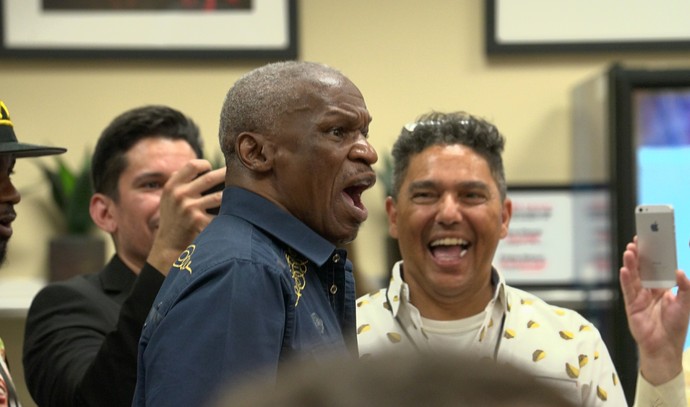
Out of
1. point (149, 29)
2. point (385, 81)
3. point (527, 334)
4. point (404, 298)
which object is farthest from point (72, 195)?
point (527, 334)

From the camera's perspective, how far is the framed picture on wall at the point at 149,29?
10.2 feet

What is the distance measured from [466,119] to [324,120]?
0.98 meters

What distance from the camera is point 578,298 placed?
3.08 metres

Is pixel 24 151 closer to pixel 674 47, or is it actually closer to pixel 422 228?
pixel 422 228

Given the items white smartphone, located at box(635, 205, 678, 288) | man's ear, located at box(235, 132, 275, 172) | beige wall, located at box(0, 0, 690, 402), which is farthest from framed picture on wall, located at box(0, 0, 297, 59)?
man's ear, located at box(235, 132, 275, 172)

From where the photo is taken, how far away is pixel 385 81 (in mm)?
3229

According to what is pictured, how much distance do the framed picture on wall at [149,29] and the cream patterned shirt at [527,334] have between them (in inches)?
45.9

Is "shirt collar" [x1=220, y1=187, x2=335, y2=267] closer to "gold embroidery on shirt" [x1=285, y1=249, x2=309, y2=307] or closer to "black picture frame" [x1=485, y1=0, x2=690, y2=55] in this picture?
"gold embroidery on shirt" [x1=285, y1=249, x2=309, y2=307]

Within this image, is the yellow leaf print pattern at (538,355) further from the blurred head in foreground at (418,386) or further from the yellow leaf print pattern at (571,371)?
the blurred head in foreground at (418,386)

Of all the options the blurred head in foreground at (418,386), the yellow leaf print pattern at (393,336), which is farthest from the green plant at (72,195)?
the blurred head in foreground at (418,386)

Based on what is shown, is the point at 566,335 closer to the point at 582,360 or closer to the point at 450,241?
the point at 582,360

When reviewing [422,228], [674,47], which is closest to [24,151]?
[422,228]

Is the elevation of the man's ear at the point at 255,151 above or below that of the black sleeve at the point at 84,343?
above

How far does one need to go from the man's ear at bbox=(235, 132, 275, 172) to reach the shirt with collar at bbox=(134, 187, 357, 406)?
0.04 m
